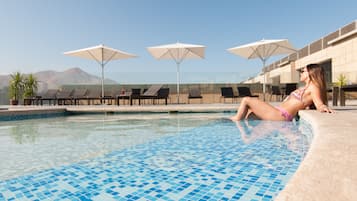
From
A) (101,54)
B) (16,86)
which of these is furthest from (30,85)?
(101,54)

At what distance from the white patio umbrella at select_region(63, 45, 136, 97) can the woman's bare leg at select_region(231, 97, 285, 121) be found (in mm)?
8475

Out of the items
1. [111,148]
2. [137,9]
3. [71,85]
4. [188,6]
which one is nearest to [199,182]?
[111,148]

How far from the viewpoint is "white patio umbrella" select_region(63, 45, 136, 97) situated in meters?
12.4

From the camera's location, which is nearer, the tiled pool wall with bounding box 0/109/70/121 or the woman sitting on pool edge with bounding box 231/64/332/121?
the woman sitting on pool edge with bounding box 231/64/332/121

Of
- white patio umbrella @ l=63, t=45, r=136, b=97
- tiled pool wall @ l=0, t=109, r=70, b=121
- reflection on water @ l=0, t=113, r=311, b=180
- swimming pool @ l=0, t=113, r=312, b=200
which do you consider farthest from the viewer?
white patio umbrella @ l=63, t=45, r=136, b=97

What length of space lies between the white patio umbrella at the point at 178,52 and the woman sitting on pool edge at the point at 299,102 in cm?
710

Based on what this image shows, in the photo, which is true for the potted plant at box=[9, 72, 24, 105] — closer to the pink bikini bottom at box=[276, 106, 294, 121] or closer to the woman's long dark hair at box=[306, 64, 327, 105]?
the pink bikini bottom at box=[276, 106, 294, 121]

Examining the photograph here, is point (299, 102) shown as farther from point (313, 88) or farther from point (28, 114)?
point (28, 114)

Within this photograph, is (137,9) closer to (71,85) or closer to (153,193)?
(71,85)

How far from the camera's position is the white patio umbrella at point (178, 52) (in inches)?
484

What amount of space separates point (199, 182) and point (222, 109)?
687cm

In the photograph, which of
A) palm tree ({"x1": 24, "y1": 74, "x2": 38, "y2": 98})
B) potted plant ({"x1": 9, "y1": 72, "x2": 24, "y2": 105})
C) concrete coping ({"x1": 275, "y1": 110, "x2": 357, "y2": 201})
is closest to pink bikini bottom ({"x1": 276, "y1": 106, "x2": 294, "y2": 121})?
concrete coping ({"x1": 275, "y1": 110, "x2": 357, "y2": 201})

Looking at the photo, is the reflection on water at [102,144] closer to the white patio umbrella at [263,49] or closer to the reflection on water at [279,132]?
the reflection on water at [279,132]

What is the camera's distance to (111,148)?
3.71 m
